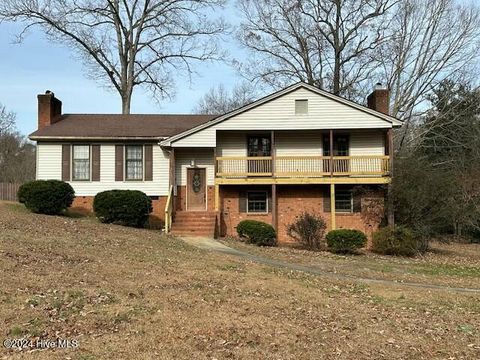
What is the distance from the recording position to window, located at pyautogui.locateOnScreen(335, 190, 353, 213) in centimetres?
2342

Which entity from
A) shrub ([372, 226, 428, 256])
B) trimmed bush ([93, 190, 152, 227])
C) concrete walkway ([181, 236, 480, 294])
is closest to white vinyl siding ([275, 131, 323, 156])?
shrub ([372, 226, 428, 256])

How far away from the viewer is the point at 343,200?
2355 centimetres

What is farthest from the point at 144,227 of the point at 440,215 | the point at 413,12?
the point at 413,12

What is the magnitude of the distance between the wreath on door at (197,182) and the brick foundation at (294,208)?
120 cm

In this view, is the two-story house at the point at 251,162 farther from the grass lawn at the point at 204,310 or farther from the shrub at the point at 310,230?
the grass lawn at the point at 204,310

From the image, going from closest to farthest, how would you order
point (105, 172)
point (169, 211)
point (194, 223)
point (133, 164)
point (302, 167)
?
point (169, 211) < point (194, 223) < point (302, 167) < point (105, 172) < point (133, 164)

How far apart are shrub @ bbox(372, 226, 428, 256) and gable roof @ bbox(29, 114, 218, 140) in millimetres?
10710

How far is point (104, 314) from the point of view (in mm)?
7508

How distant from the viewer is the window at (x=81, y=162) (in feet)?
77.0

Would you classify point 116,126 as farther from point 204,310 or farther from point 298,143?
point 204,310

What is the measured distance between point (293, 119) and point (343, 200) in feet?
14.9

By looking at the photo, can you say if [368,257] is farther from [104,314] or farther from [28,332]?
[28,332]

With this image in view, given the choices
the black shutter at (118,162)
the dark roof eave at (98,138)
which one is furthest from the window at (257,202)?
the black shutter at (118,162)

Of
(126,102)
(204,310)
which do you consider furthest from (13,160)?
(204,310)
